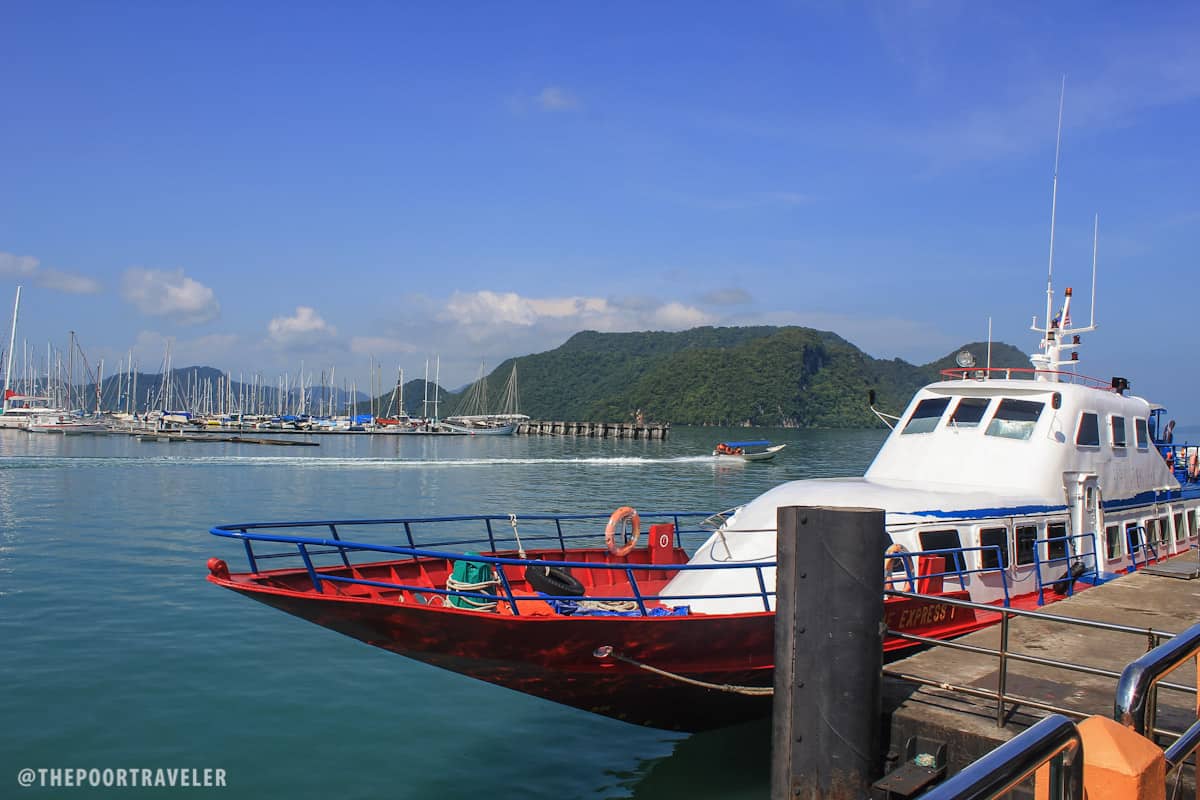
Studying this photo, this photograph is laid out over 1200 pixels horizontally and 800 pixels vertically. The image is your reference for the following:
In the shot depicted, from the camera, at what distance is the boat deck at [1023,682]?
6.61m

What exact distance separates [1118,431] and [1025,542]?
4.14 meters

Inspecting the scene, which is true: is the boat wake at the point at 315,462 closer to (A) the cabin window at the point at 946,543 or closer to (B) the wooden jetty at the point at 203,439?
(B) the wooden jetty at the point at 203,439

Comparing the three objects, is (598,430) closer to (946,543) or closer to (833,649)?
(946,543)

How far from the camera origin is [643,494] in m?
42.9

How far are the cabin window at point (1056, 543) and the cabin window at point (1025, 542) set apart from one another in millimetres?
491

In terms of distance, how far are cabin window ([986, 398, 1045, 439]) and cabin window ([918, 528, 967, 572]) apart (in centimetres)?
296

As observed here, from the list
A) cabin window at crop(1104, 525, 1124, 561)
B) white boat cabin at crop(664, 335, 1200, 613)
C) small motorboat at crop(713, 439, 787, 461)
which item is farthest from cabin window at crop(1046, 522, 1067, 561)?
small motorboat at crop(713, 439, 787, 461)

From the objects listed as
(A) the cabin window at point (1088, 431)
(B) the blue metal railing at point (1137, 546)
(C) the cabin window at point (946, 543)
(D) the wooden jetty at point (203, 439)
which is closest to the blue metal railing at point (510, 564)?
(C) the cabin window at point (946, 543)

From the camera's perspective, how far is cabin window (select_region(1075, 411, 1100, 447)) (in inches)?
543

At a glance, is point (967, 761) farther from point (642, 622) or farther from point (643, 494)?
point (643, 494)

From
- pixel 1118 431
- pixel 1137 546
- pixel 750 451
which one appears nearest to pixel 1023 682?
pixel 1118 431

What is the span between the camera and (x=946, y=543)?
1149 cm

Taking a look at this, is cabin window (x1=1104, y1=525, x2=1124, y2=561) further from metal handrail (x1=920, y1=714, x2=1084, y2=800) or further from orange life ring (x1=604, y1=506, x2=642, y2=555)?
metal handrail (x1=920, y1=714, x2=1084, y2=800)

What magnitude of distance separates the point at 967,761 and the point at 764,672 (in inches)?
120
